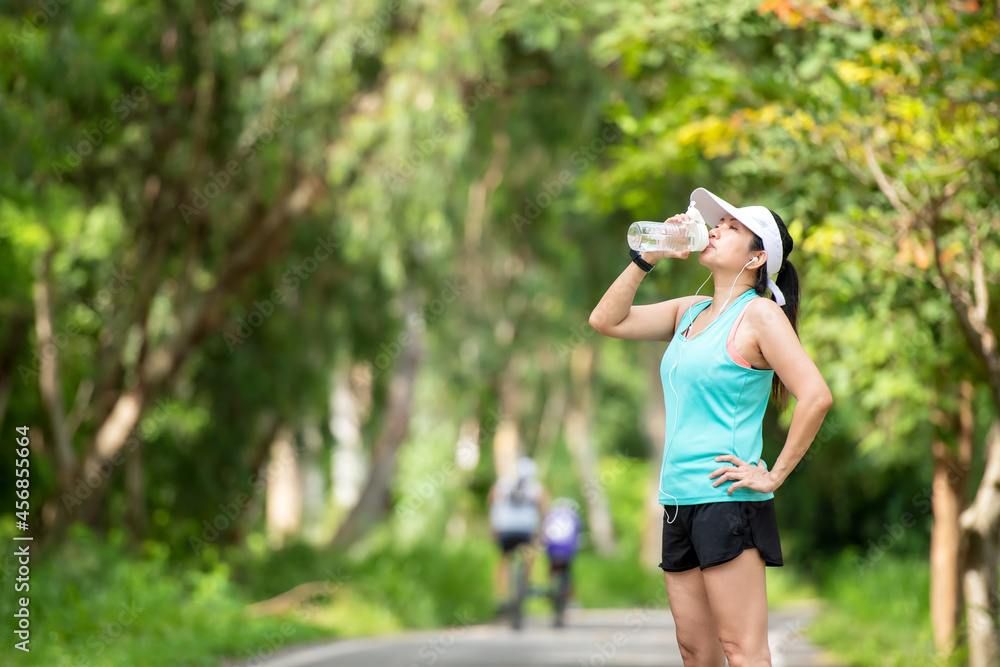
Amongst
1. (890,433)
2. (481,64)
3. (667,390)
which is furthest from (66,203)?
(667,390)

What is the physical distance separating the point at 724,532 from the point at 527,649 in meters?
8.48

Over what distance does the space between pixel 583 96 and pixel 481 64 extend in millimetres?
1426

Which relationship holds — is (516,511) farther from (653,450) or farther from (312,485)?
(312,485)

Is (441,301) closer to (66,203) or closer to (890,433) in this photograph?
(66,203)

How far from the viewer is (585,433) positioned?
31.9 metres

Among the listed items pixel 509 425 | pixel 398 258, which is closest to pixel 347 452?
pixel 509 425

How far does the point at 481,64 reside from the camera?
12.2 m

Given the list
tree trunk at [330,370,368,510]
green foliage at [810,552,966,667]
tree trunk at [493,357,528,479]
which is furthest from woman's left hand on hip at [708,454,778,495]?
tree trunk at [493,357,528,479]

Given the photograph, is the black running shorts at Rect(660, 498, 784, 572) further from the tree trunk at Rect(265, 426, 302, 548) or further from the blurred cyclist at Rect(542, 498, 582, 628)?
the tree trunk at Rect(265, 426, 302, 548)

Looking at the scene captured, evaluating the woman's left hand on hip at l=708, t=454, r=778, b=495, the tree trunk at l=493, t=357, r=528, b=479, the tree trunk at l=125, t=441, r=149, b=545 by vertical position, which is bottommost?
the tree trunk at l=493, t=357, r=528, b=479

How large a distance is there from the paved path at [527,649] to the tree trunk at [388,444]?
350cm

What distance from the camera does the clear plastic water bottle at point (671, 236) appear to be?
3.99 meters

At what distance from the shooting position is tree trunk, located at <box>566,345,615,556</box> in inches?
1225

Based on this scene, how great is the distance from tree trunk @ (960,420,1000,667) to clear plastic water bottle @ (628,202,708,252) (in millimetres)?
4379
